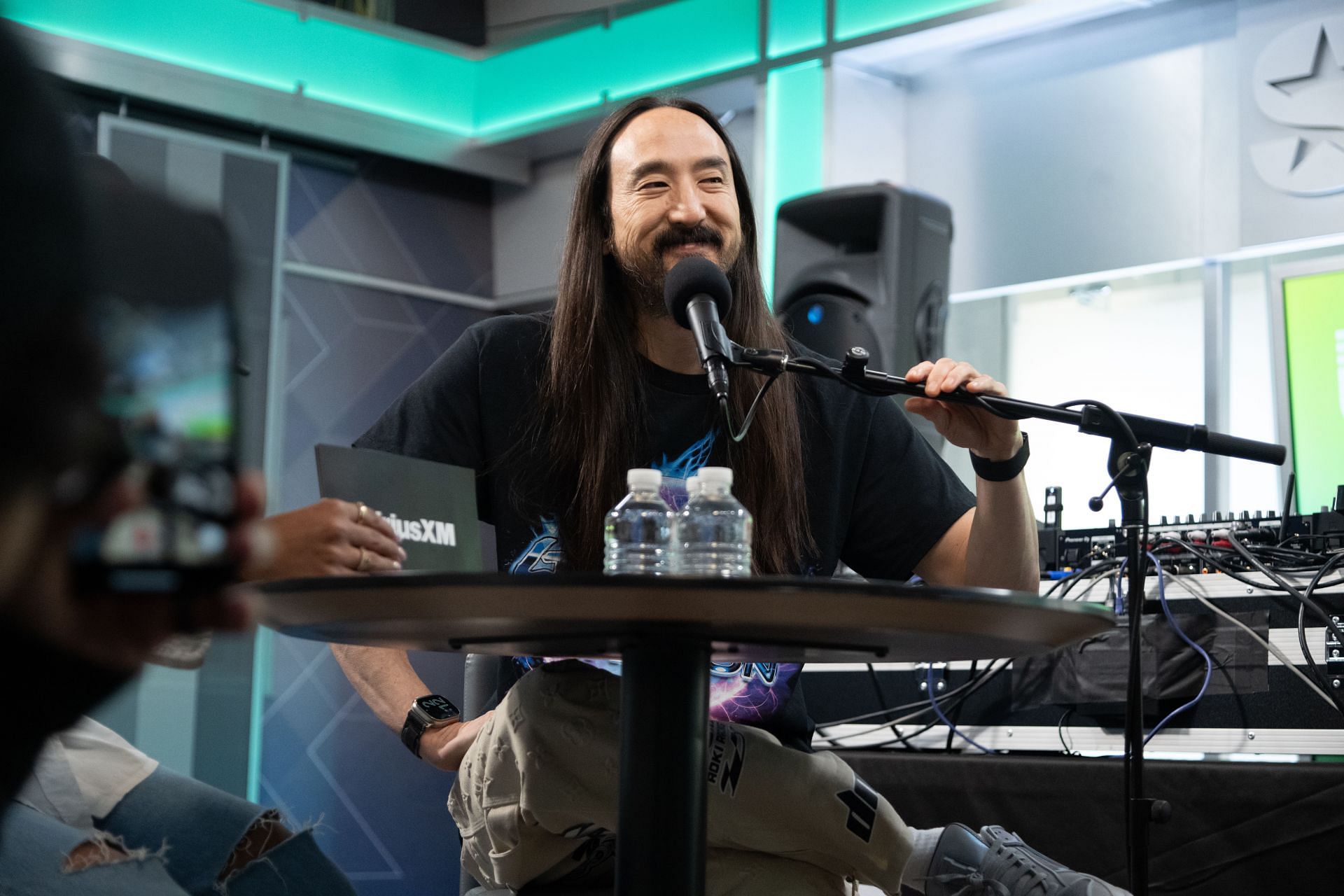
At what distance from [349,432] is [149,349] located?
15.8 feet

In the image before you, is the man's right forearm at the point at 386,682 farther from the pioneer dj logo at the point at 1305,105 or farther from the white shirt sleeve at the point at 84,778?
the pioneer dj logo at the point at 1305,105

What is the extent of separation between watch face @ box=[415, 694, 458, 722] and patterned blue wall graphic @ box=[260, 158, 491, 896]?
315 cm

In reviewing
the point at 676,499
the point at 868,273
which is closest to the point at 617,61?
the point at 868,273

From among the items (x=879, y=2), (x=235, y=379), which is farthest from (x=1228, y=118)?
(x=235, y=379)

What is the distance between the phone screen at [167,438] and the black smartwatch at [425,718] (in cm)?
115

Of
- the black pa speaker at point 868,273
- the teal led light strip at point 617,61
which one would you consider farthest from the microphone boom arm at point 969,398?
the teal led light strip at point 617,61

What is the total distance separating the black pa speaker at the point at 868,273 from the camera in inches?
136

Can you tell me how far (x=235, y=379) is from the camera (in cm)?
32

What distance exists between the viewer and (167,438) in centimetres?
30

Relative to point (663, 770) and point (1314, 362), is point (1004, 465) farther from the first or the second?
point (1314, 362)

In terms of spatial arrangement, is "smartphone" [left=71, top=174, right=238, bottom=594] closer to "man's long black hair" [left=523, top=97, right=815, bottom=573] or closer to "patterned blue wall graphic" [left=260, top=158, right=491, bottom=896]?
"man's long black hair" [left=523, top=97, right=815, bottom=573]

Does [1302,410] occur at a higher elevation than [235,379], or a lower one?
higher

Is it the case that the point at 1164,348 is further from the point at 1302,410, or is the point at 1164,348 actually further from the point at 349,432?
the point at 349,432

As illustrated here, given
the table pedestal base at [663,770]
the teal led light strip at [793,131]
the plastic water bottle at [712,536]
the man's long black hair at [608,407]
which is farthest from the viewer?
the teal led light strip at [793,131]
